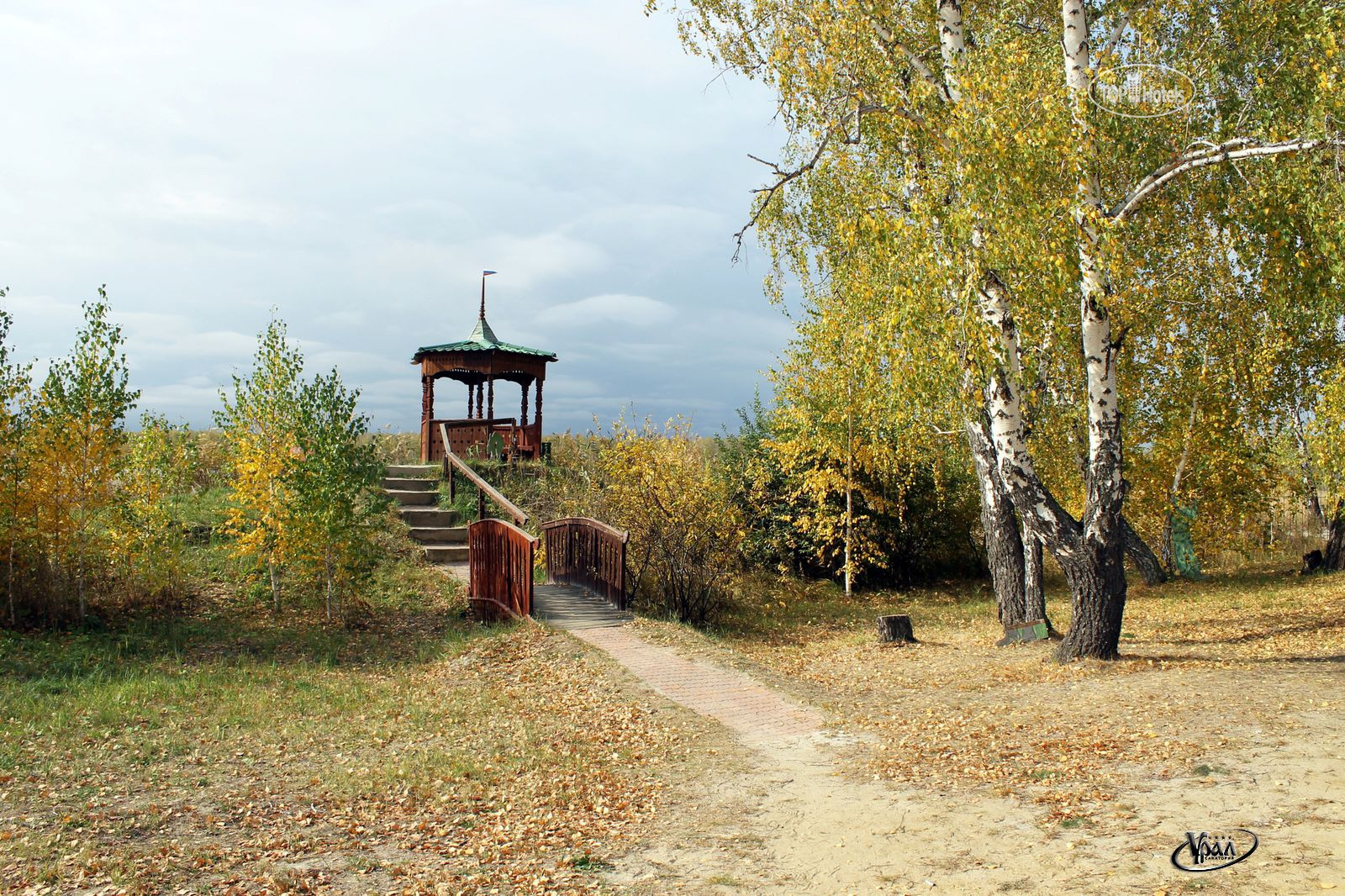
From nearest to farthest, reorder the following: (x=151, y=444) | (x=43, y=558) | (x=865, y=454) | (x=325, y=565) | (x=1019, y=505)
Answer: (x=1019, y=505) < (x=43, y=558) < (x=325, y=565) < (x=151, y=444) < (x=865, y=454)

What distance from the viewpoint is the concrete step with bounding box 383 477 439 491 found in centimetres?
1928

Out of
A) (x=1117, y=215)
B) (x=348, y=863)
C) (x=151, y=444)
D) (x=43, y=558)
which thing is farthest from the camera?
(x=151, y=444)

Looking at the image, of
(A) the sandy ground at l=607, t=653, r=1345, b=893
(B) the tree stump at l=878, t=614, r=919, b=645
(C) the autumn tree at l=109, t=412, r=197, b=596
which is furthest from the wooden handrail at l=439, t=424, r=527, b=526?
(A) the sandy ground at l=607, t=653, r=1345, b=893

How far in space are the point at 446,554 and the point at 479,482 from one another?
1.56 m

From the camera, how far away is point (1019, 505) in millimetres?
9414

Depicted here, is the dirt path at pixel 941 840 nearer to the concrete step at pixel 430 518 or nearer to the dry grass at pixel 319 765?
the dry grass at pixel 319 765

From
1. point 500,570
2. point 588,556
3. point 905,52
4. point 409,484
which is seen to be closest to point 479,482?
point 588,556

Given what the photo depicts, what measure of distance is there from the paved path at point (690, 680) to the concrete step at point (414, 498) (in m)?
7.09

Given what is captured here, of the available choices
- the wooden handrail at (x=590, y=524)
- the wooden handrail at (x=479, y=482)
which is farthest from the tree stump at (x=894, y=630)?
the wooden handrail at (x=479, y=482)

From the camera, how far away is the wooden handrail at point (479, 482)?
13.1 meters

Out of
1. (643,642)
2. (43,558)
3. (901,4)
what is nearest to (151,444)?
Result: (43,558)

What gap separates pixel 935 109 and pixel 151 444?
480 inches

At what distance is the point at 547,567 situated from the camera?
1493 cm

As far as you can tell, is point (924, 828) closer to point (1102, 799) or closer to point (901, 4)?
point (1102, 799)
